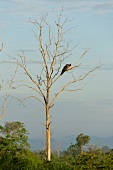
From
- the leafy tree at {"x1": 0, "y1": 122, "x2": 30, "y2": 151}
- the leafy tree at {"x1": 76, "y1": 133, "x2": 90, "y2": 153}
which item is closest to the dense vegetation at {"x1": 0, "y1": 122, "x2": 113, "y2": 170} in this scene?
the leafy tree at {"x1": 0, "y1": 122, "x2": 30, "y2": 151}

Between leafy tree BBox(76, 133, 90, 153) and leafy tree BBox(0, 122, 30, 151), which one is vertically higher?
leafy tree BBox(76, 133, 90, 153)

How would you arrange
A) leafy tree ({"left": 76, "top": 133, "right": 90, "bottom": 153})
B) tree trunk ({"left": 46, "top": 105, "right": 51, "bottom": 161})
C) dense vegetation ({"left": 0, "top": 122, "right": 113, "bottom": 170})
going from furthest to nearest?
leafy tree ({"left": 76, "top": 133, "right": 90, "bottom": 153}) → tree trunk ({"left": 46, "top": 105, "right": 51, "bottom": 161}) → dense vegetation ({"left": 0, "top": 122, "right": 113, "bottom": 170})

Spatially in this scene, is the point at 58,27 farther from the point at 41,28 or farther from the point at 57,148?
the point at 57,148

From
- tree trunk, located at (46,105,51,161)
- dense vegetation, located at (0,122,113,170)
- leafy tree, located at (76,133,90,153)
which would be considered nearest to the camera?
dense vegetation, located at (0,122,113,170)

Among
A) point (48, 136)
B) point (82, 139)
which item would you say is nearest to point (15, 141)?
point (48, 136)

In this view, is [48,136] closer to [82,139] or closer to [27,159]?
[27,159]

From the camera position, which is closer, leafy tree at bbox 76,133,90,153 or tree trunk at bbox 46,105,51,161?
tree trunk at bbox 46,105,51,161

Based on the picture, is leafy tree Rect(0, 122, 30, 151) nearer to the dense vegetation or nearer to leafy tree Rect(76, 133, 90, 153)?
the dense vegetation

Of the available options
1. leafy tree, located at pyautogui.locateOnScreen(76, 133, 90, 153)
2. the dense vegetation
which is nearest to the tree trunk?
the dense vegetation

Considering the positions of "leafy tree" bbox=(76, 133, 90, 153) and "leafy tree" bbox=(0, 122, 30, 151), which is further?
"leafy tree" bbox=(76, 133, 90, 153)

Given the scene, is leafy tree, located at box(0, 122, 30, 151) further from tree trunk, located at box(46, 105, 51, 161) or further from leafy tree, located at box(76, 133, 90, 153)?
leafy tree, located at box(76, 133, 90, 153)

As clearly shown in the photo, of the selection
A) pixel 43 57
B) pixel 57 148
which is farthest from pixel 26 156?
pixel 57 148

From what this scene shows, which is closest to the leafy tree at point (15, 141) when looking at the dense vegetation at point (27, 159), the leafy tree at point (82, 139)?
the dense vegetation at point (27, 159)

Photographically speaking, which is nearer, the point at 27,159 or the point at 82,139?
the point at 27,159
